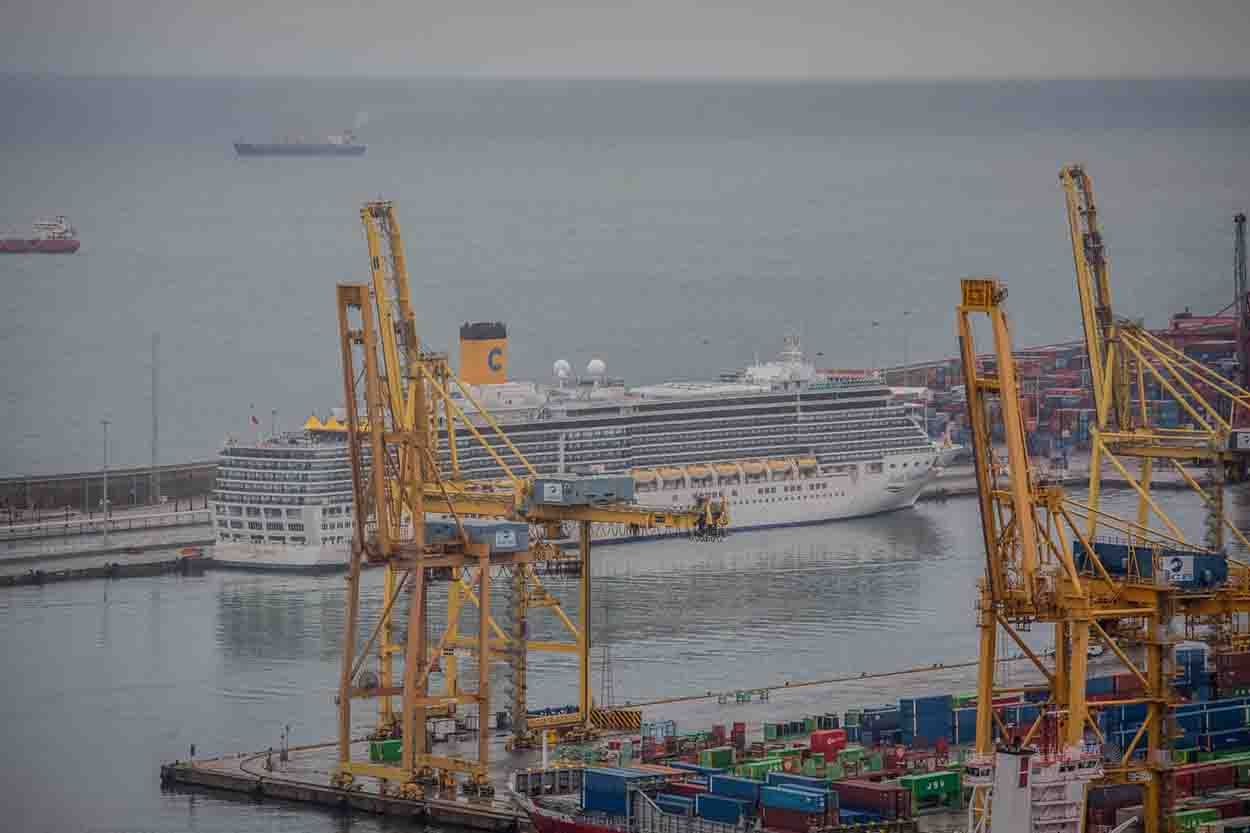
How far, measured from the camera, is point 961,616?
39.7m

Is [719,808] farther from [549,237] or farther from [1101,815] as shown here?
[549,237]

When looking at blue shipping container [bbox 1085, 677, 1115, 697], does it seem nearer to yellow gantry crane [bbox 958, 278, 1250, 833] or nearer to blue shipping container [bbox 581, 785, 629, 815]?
yellow gantry crane [bbox 958, 278, 1250, 833]

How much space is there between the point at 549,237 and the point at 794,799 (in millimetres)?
79661

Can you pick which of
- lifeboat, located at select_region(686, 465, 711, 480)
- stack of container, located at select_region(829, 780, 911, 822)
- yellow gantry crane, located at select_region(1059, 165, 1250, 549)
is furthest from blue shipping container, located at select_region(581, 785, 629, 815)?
lifeboat, located at select_region(686, 465, 711, 480)

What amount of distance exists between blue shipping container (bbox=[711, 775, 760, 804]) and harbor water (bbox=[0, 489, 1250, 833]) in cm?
314

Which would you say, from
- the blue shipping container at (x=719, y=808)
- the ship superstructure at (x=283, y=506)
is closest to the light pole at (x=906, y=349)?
the ship superstructure at (x=283, y=506)

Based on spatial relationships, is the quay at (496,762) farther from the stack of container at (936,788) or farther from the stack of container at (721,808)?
the stack of container at (721,808)

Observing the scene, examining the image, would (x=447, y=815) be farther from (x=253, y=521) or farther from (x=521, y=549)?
(x=253, y=521)

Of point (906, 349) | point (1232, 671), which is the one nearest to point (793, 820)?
point (1232, 671)

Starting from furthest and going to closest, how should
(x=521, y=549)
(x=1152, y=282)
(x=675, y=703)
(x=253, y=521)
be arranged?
(x=1152, y=282)
(x=253, y=521)
(x=675, y=703)
(x=521, y=549)

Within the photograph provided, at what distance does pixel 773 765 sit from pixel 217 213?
8428 cm

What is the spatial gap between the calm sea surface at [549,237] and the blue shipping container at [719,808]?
29.8 metres

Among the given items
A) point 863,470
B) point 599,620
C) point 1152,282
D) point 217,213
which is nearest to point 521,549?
point 599,620

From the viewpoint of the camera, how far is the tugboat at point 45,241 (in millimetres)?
82438
